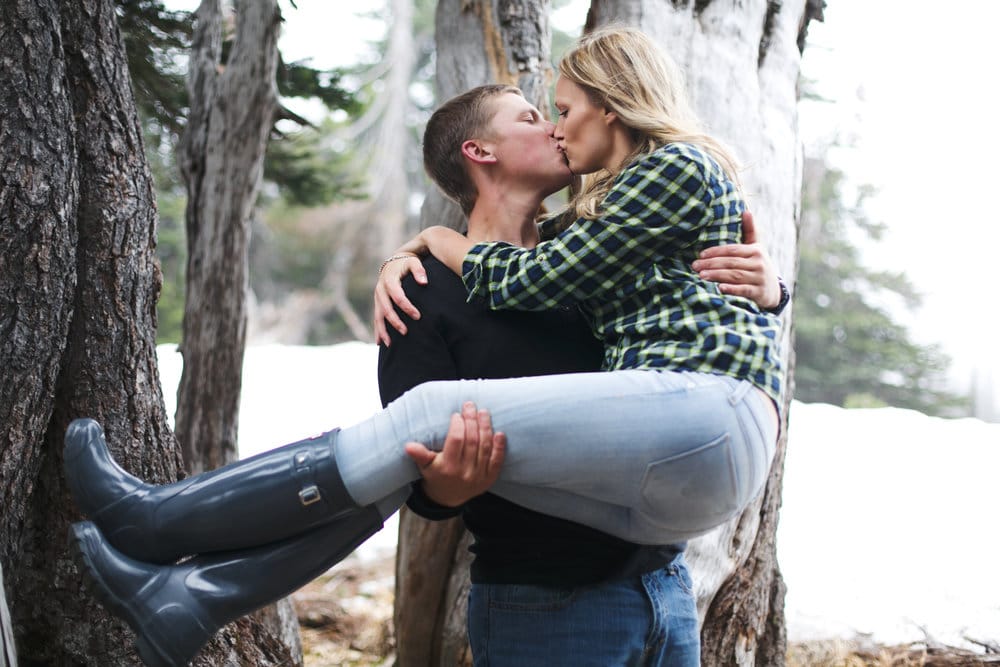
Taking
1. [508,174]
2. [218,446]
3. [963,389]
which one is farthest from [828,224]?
[508,174]

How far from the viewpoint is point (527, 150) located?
219 centimetres

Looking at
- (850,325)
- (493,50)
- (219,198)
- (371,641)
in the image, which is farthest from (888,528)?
(850,325)

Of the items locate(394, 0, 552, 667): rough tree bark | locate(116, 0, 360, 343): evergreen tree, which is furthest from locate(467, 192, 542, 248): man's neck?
locate(116, 0, 360, 343): evergreen tree

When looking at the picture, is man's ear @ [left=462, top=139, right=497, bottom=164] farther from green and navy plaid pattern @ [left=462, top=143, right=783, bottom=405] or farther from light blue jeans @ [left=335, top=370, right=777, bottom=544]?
light blue jeans @ [left=335, top=370, right=777, bottom=544]

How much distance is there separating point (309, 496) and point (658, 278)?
792mm

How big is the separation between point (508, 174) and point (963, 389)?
15.5m

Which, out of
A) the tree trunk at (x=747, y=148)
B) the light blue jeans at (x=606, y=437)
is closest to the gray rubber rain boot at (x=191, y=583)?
the light blue jeans at (x=606, y=437)

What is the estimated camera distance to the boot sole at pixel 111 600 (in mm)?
1579

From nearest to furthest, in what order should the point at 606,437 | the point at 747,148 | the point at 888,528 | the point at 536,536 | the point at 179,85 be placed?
the point at 606,437
the point at 536,536
the point at 747,148
the point at 179,85
the point at 888,528

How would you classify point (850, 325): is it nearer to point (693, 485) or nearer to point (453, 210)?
point (453, 210)

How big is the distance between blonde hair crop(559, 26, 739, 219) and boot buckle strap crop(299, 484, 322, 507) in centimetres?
80

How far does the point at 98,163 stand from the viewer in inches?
86.7

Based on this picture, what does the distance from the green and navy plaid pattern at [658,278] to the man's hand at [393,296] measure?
221 mm

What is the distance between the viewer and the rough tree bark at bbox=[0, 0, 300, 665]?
6.64 ft
